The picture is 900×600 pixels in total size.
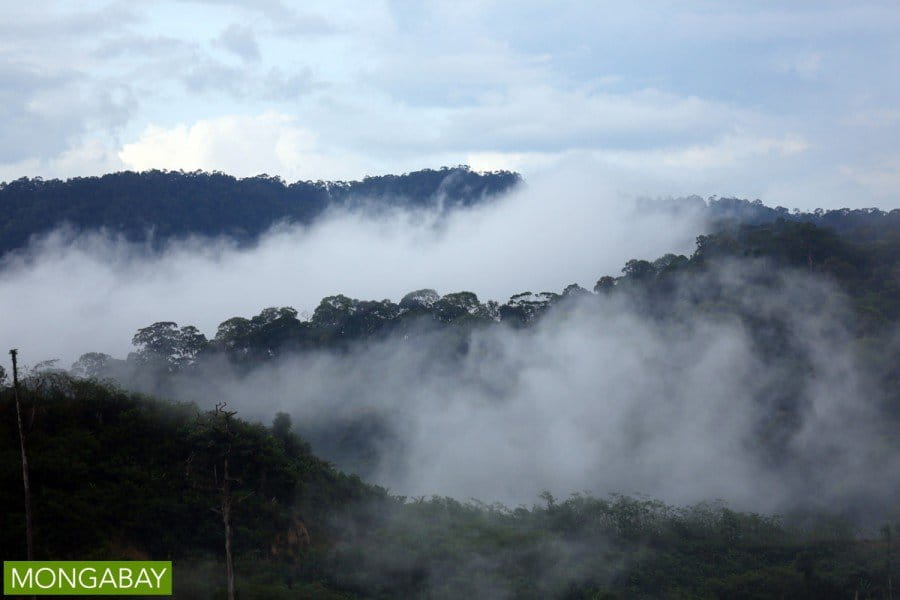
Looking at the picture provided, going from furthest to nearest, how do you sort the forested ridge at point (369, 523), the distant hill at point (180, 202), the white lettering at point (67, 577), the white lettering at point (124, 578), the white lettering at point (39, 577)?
Answer: the distant hill at point (180, 202) < the forested ridge at point (369, 523) < the white lettering at point (124, 578) < the white lettering at point (67, 577) < the white lettering at point (39, 577)

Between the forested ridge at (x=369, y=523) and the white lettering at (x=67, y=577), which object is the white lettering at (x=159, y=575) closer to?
the white lettering at (x=67, y=577)

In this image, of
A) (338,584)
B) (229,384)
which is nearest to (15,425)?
(338,584)

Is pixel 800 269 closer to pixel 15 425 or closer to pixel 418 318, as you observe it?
pixel 418 318

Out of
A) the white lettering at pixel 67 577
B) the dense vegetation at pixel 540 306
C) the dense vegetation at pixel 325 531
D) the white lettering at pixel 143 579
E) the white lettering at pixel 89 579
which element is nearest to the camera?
the white lettering at pixel 67 577

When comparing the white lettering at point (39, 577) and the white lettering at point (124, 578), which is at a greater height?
the white lettering at point (39, 577)

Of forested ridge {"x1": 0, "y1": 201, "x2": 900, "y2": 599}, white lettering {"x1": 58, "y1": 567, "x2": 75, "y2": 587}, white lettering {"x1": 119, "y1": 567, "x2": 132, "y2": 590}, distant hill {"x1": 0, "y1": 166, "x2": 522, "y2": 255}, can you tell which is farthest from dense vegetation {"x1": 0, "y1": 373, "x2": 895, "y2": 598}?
distant hill {"x1": 0, "y1": 166, "x2": 522, "y2": 255}

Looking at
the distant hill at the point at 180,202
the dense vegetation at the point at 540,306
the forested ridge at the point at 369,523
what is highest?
the distant hill at the point at 180,202

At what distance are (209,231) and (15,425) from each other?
93774 millimetres

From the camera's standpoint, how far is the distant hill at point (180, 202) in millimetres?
110062

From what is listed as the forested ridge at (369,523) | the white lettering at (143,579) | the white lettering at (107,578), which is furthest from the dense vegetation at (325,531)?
the white lettering at (107,578)

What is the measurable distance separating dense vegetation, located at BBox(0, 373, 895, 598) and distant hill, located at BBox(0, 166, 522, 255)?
3393 inches

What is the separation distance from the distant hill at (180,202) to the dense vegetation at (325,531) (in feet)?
283

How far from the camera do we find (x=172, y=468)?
1175 inches

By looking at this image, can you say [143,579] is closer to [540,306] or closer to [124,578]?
[124,578]
